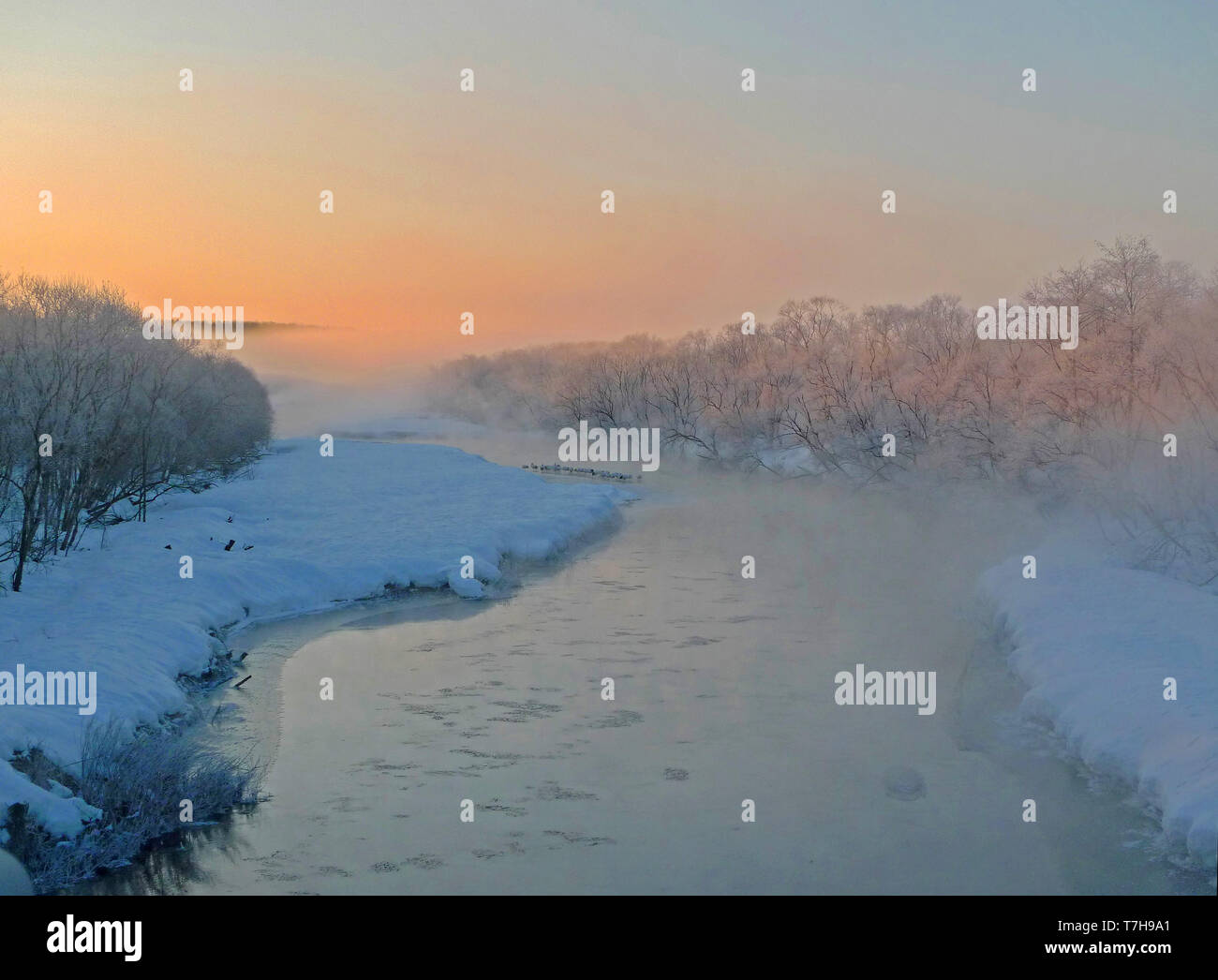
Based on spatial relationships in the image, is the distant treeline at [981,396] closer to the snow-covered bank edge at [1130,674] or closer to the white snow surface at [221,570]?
the snow-covered bank edge at [1130,674]

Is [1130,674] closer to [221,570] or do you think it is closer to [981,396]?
[221,570]

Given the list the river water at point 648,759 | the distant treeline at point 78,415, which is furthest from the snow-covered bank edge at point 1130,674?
the distant treeline at point 78,415

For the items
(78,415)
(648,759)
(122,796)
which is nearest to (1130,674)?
(648,759)

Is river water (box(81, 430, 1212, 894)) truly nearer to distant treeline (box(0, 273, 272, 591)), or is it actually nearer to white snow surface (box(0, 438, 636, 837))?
white snow surface (box(0, 438, 636, 837))

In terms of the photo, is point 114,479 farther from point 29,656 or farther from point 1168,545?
point 1168,545

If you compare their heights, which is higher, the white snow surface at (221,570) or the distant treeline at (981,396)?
the distant treeline at (981,396)

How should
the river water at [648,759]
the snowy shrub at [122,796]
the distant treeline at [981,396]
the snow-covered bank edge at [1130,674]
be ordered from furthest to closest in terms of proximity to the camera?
the distant treeline at [981,396] → the snow-covered bank edge at [1130,674] → the river water at [648,759] → the snowy shrub at [122,796]
